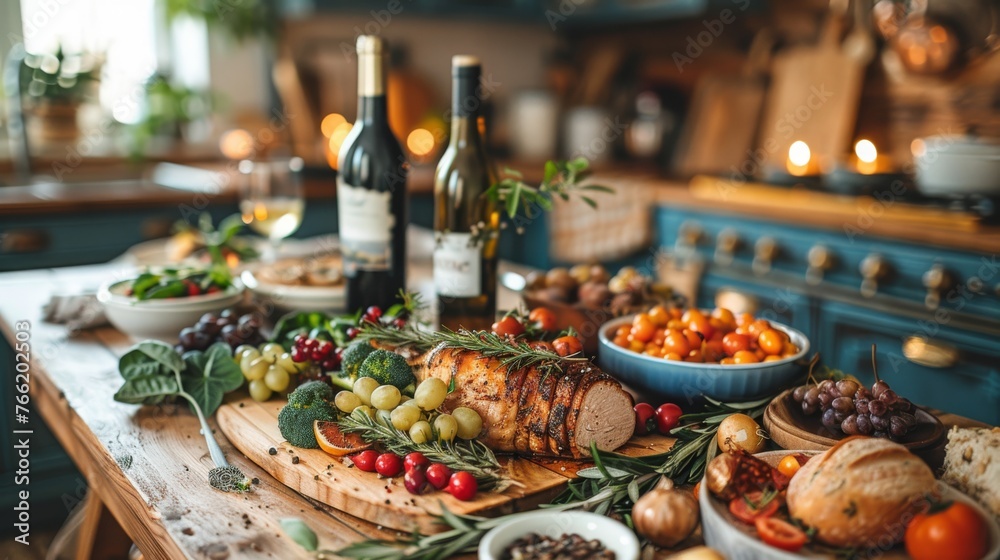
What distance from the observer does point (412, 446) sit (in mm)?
828

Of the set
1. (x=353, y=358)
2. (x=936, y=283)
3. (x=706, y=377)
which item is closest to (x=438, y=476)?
(x=353, y=358)

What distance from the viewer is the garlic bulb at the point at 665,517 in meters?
0.68

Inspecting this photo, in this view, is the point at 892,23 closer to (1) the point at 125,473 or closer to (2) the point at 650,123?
(2) the point at 650,123

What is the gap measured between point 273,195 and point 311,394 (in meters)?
0.77

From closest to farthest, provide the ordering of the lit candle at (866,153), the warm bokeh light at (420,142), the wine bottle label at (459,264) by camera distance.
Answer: the wine bottle label at (459,264)
the lit candle at (866,153)
the warm bokeh light at (420,142)

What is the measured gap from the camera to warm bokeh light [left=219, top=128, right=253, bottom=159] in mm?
3420

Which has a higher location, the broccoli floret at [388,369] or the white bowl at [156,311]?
the broccoli floret at [388,369]

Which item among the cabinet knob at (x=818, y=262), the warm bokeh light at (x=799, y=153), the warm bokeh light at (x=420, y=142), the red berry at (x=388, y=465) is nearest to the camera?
the red berry at (x=388, y=465)

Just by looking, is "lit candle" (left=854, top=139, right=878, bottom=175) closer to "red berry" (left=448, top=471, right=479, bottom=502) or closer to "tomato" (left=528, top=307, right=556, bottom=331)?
"tomato" (left=528, top=307, right=556, bottom=331)

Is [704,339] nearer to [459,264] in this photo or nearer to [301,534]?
[459,264]

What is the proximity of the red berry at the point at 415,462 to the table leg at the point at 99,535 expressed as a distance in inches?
33.0

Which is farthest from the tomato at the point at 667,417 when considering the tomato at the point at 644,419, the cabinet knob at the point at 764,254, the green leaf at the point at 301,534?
the cabinet knob at the point at 764,254

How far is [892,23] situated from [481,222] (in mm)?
2139

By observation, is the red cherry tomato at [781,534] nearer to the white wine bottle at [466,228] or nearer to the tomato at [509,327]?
the tomato at [509,327]
